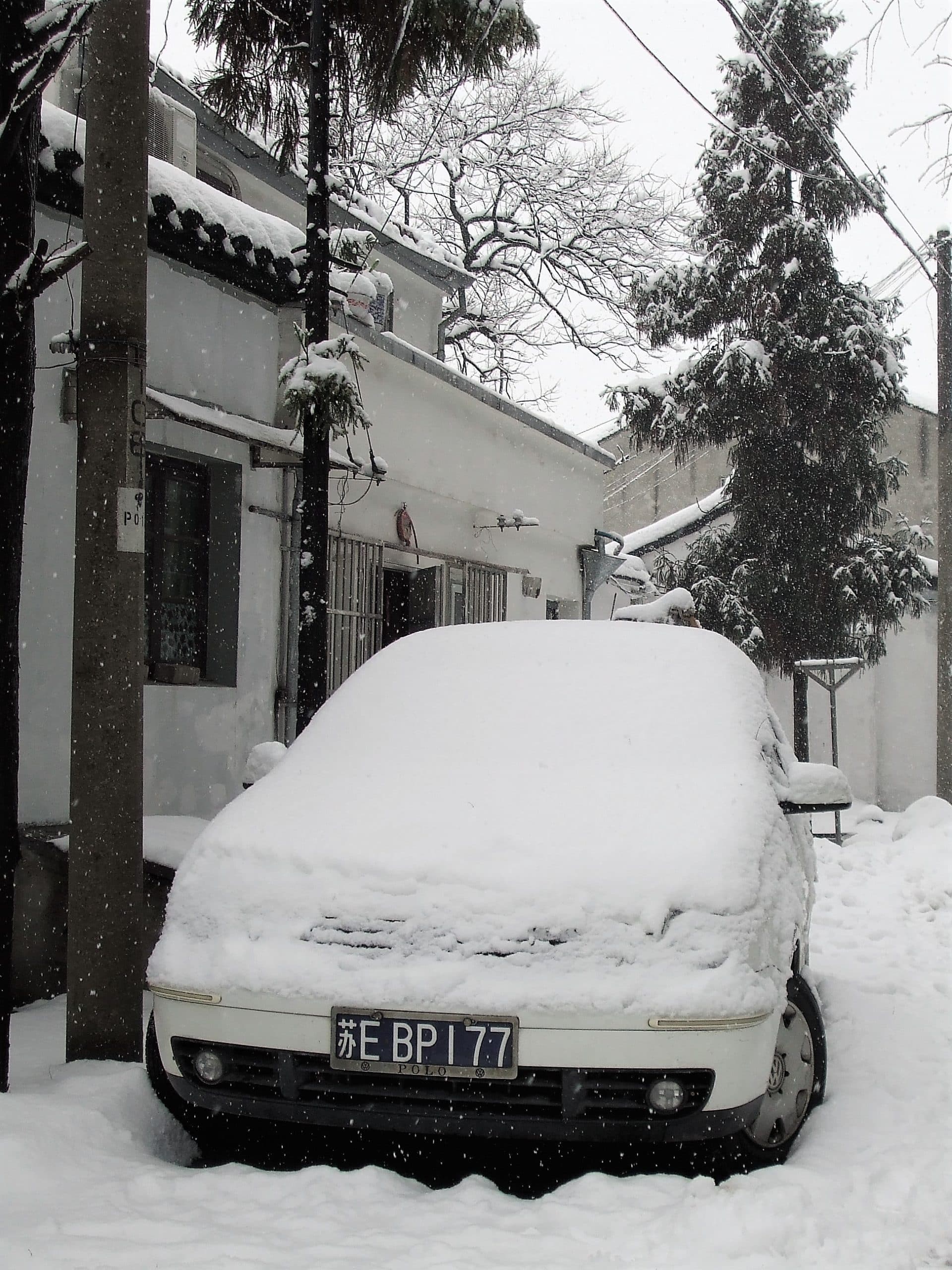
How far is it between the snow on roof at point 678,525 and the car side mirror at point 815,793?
17.2m

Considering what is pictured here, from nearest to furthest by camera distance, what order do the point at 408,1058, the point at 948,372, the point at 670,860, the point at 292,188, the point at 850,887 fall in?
the point at 408,1058, the point at 670,860, the point at 850,887, the point at 292,188, the point at 948,372

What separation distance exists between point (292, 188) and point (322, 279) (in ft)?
20.7

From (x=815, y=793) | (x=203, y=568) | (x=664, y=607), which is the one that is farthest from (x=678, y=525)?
(x=815, y=793)

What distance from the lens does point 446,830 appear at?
3.15 meters

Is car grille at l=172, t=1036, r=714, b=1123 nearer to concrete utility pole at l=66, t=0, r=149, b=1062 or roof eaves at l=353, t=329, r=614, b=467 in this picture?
concrete utility pole at l=66, t=0, r=149, b=1062

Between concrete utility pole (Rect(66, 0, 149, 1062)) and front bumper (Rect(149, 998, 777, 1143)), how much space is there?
90 cm

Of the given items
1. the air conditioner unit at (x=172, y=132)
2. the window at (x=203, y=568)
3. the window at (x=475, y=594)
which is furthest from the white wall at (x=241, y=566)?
the window at (x=475, y=594)

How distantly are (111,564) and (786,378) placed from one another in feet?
45.7

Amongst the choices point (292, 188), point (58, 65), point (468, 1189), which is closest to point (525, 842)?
point (468, 1189)

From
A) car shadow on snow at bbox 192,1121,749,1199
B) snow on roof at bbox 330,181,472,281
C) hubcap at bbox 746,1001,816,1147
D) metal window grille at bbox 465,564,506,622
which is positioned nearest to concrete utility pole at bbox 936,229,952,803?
metal window grille at bbox 465,564,506,622

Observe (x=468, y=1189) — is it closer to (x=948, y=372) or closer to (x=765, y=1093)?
(x=765, y=1093)

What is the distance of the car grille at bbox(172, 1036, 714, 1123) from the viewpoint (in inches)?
108

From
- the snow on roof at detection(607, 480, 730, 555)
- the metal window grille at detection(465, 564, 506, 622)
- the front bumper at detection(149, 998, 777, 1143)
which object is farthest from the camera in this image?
the snow on roof at detection(607, 480, 730, 555)

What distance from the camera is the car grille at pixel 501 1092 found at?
2.75 metres
